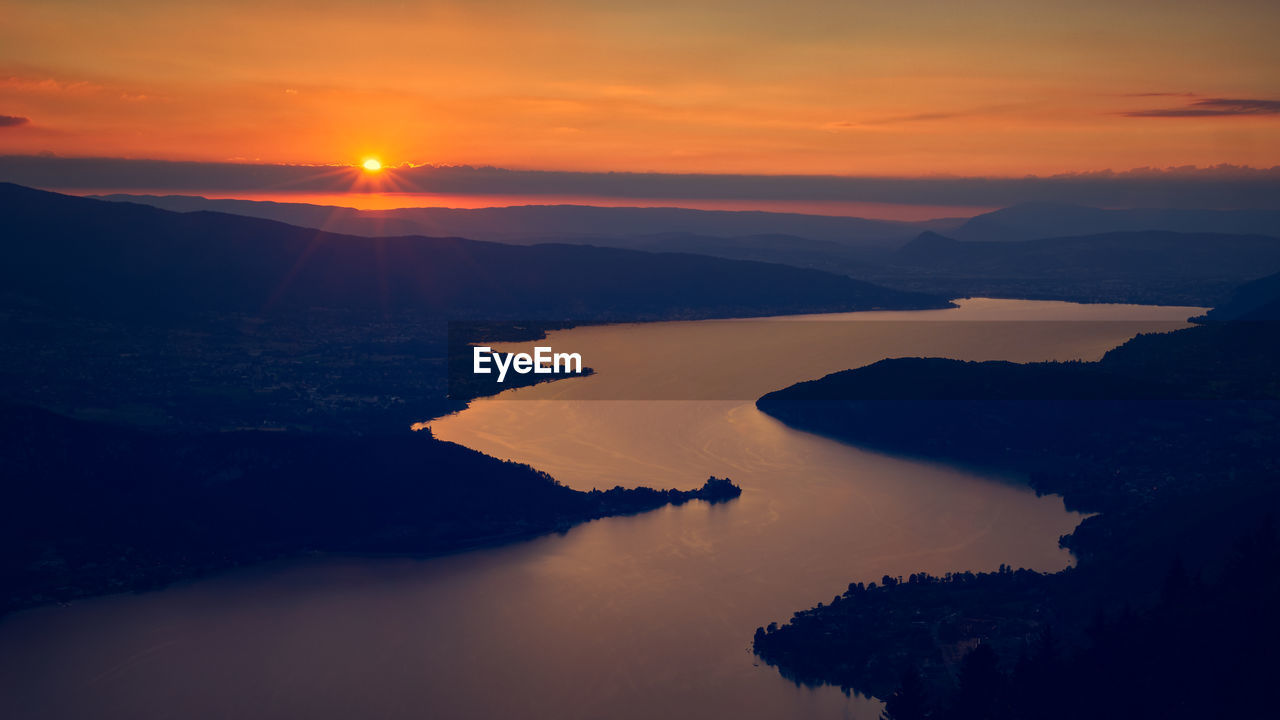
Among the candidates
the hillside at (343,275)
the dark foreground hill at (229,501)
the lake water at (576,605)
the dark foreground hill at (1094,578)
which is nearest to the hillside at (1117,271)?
the hillside at (343,275)

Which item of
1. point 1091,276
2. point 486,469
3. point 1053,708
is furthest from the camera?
point 1091,276

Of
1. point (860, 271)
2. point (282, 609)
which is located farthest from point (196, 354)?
point (860, 271)

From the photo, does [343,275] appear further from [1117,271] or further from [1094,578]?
[1117,271]

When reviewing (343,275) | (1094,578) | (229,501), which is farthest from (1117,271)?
(229,501)

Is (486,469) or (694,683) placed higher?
(486,469)

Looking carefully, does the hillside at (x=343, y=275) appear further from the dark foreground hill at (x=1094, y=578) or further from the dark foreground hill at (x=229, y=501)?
the dark foreground hill at (x=1094, y=578)

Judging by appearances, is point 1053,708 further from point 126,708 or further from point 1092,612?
point 126,708

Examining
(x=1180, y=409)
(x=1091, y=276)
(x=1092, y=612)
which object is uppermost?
(x=1091, y=276)
